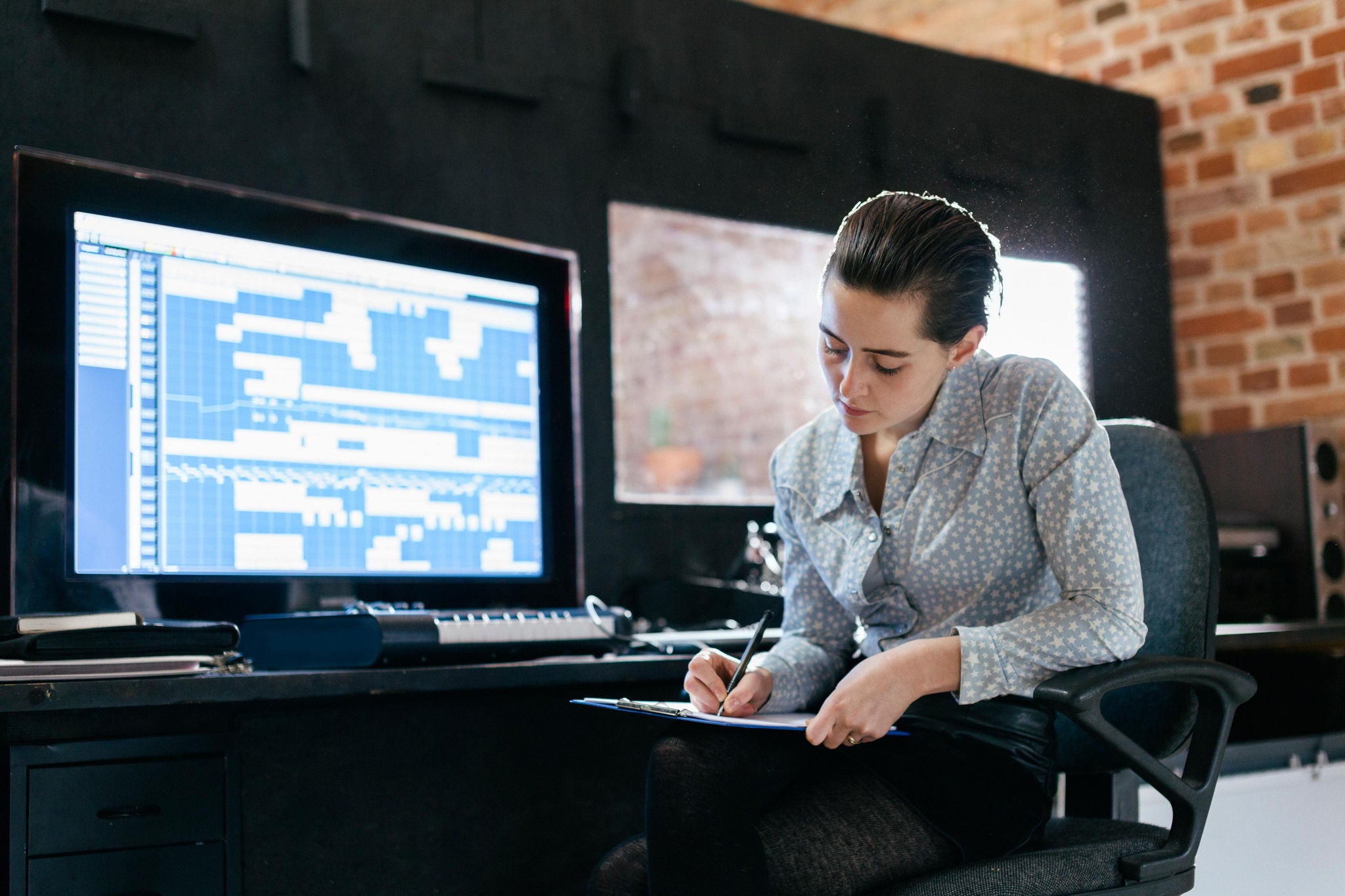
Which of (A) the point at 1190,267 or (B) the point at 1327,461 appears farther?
(A) the point at 1190,267

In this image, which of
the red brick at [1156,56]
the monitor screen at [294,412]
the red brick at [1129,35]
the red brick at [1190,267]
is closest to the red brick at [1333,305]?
the red brick at [1190,267]

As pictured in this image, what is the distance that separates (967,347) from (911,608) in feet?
0.99

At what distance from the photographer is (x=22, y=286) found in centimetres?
134

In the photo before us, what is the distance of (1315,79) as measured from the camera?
219 centimetres

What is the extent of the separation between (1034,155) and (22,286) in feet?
4.65

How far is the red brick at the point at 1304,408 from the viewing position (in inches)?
104

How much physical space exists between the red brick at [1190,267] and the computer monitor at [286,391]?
1.77 m

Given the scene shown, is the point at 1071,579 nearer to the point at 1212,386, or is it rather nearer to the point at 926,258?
the point at 926,258

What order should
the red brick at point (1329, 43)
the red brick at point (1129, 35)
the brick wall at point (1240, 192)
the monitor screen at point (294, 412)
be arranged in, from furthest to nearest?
the red brick at point (1129, 35) < the brick wall at point (1240, 192) < the red brick at point (1329, 43) < the monitor screen at point (294, 412)

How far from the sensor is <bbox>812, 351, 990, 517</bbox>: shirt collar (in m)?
1.33

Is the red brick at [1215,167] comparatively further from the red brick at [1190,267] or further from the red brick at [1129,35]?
the red brick at [1129,35]

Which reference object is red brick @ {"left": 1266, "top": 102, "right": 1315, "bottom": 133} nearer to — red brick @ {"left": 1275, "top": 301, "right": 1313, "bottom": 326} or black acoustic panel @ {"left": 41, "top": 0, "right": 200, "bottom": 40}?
red brick @ {"left": 1275, "top": 301, "right": 1313, "bottom": 326}

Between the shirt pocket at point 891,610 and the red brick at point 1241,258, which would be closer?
the shirt pocket at point 891,610

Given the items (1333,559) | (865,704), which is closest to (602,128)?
(865,704)
